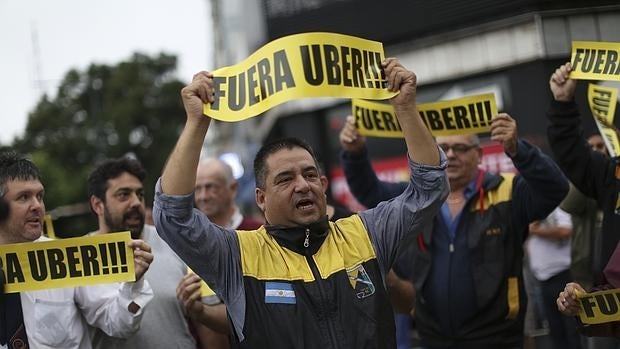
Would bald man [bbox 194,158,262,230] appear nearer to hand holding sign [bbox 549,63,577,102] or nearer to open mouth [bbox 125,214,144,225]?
open mouth [bbox 125,214,144,225]

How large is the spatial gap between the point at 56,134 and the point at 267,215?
47795 mm

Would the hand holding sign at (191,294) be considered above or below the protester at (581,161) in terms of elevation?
below

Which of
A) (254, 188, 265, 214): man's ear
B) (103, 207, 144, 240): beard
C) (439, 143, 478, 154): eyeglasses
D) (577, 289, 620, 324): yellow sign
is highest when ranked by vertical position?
(439, 143, 478, 154): eyeglasses

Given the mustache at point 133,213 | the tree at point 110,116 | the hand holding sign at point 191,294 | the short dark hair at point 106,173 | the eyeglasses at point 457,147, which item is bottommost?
the hand holding sign at point 191,294

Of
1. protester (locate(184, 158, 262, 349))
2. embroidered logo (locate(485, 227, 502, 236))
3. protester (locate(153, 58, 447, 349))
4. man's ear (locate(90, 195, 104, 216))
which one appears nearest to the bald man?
protester (locate(184, 158, 262, 349))

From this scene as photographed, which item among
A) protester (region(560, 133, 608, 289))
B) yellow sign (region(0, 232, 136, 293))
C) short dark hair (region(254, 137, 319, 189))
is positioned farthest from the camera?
protester (region(560, 133, 608, 289))

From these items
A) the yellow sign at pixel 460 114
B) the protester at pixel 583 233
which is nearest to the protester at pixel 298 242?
the yellow sign at pixel 460 114

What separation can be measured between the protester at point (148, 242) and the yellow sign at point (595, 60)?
245cm

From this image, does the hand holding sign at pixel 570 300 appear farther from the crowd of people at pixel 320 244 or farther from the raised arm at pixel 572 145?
the raised arm at pixel 572 145

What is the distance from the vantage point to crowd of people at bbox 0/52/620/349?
3396 mm

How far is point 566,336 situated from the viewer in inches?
294

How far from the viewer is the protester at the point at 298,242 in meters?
3.36

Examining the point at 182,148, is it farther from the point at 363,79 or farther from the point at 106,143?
the point at 106,143

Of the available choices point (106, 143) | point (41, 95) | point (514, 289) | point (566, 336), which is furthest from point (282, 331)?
point (41, 95)
